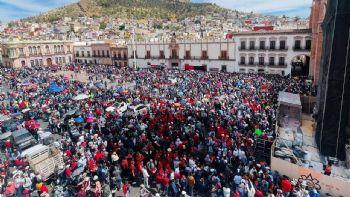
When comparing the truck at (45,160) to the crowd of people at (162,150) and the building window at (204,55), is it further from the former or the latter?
the building window at (204,55)

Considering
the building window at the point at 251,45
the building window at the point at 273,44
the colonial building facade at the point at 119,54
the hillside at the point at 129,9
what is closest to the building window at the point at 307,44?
the building window at the point at 273,44

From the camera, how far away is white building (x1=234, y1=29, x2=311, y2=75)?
33.9 meters

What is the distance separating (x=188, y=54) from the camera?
4519 centimetres

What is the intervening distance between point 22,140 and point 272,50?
33.0m

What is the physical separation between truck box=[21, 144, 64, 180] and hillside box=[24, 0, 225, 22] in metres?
133

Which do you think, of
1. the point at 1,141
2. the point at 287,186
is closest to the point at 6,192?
the point at 1,141

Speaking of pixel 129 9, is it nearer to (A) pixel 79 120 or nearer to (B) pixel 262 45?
(B) pixel 262 45

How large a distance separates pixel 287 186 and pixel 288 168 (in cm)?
225

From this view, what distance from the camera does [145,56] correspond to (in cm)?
5075

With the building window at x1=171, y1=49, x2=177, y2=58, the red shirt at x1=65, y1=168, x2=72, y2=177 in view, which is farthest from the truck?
the building window at x1=171, y1=49, x2=177, y2=58

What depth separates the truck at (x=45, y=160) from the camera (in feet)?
40.6

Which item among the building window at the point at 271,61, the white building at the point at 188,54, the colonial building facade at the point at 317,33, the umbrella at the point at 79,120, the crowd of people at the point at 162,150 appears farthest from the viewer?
the white building at the point at 188,54

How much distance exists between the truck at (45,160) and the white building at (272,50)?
3197 centimetres

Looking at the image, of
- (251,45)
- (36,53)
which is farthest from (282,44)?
(36,53)
